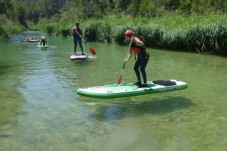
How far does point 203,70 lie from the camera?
13719 mm

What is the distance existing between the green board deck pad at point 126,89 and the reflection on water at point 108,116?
0.30m

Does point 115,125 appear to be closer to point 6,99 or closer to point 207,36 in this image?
point 6,99

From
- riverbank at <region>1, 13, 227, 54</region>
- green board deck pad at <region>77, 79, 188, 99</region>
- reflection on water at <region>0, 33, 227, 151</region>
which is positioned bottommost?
reflection on water at <region>0, 33, 227, 151</region>

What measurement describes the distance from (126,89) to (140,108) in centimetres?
78

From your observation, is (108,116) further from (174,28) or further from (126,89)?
(174,28)

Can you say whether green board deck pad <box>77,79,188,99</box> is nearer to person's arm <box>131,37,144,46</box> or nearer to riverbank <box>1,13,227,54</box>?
person's arm <box>131,37,144,46</box>

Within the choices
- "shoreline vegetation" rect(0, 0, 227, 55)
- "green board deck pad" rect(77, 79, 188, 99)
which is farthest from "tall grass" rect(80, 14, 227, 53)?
"green board deck pad" rect(77, 79, 188, 99)

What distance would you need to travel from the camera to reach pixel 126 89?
29.3 feet

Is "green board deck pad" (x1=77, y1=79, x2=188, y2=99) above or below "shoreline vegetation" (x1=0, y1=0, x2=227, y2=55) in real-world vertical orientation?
below

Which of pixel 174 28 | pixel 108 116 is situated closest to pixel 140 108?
pixel 108 116

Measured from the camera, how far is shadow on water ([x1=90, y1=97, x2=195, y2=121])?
7.91 meters

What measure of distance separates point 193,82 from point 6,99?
21.0ft

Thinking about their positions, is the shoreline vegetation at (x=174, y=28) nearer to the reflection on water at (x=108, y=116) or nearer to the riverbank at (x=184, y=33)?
the riverbank at (x=184, y=33)

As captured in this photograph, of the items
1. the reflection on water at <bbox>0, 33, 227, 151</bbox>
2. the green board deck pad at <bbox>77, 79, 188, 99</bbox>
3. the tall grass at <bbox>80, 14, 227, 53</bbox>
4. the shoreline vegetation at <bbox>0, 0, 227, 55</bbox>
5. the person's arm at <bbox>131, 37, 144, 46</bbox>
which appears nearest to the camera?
the reflection on water at <bbox>0, 33, 227, 151</bbox>
